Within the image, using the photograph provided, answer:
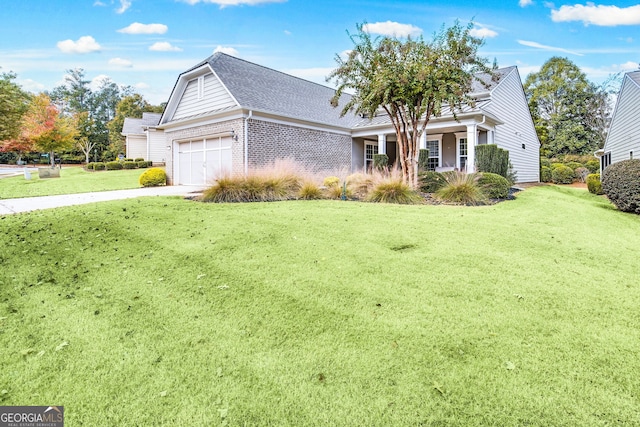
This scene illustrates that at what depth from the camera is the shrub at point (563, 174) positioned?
893 inches

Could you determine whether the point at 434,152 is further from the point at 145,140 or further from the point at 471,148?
the point at 145,140

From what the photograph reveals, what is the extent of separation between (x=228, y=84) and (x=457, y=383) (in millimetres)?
14020

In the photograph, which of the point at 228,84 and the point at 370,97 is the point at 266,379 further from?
the point at 228,84

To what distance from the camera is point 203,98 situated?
15133mm

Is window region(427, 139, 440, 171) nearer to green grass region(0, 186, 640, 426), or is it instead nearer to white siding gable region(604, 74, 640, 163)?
white siding gable region(604, 74, 640, 163)

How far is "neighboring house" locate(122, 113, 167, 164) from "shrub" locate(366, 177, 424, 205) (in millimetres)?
25981

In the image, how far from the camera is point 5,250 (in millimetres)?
4930

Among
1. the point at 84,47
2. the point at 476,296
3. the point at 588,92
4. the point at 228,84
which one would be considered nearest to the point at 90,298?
the point at 476,296

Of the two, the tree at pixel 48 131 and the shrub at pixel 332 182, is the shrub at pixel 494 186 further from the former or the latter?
the tree at pixel 48 131

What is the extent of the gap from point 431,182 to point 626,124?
1082 cm

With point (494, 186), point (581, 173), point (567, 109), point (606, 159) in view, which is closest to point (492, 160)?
point (494, 186)

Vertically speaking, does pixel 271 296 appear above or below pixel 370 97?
below

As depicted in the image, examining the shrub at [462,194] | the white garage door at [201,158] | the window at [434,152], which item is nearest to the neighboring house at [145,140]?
the white garage door at [201,158]

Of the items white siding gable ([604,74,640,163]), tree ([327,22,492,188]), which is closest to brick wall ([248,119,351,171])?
tree ([327,22,492,188])
